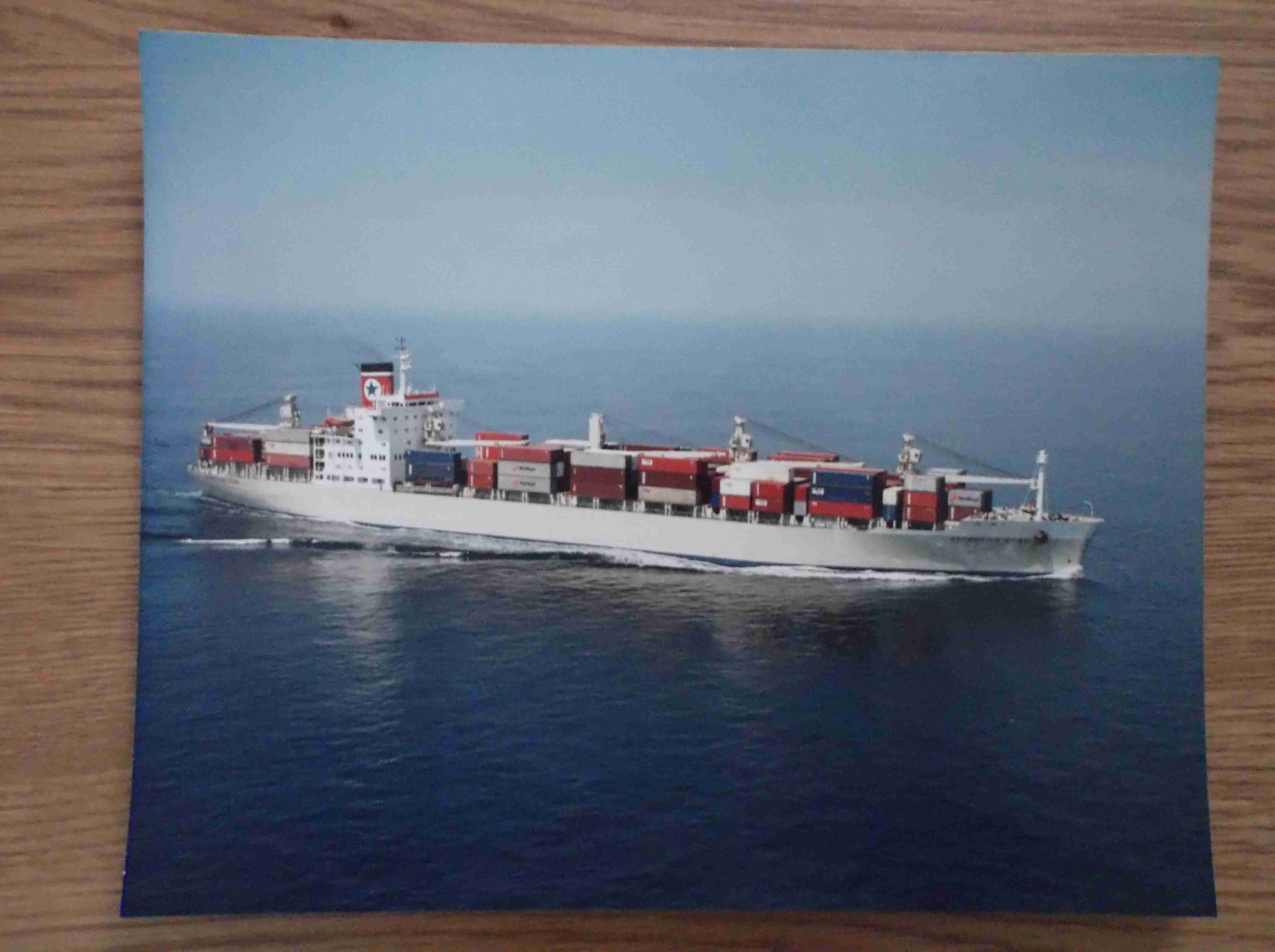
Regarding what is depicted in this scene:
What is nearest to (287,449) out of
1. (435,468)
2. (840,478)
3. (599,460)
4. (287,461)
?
(287,461)

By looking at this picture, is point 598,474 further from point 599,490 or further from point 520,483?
Answer: point 520,483

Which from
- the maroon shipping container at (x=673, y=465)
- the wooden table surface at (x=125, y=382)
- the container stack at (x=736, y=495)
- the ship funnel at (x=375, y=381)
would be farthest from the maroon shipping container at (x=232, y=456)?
the container stack at (x=736, y=495)

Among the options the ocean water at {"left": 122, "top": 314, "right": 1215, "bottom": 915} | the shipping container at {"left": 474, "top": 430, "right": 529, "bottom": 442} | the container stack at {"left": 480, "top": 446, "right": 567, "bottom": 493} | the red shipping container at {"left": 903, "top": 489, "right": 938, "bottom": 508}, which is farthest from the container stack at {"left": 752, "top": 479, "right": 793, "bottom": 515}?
the shipping container at {"left": 474, "top": 430, "right": 529, "bottom": 442}

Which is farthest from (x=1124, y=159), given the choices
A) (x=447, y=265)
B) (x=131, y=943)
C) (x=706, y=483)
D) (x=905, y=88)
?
(x=131, y=943)

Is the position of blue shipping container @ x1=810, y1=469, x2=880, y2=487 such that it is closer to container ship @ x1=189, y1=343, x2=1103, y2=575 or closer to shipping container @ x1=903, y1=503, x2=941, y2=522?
container ship @ x1=189, y1=343, x2=1103, y2=575

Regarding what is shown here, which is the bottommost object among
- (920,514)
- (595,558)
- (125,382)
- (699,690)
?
(699,690)

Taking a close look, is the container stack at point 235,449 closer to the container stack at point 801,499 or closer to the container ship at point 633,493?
the container ship at point 633,493

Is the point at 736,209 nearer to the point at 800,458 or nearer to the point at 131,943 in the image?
the point at 800,458
